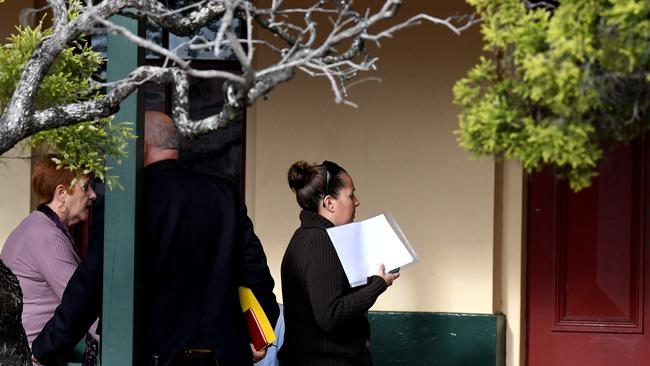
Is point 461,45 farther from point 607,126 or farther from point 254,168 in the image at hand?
point 607,126

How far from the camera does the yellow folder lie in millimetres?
5320

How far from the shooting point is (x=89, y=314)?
5.23 meters

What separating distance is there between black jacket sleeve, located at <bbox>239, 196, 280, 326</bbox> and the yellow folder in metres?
0.03

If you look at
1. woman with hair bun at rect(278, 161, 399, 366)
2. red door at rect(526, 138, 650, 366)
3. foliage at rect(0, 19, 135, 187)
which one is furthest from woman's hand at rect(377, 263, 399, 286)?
red door at rect(526, 138, 650, 366)

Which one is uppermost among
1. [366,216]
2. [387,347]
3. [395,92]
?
[395,92]

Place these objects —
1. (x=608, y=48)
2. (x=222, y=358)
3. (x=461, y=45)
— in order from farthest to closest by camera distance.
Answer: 1. (x=461, y=45)
2. (x=222, y=358)
3. (x=608, y=48)

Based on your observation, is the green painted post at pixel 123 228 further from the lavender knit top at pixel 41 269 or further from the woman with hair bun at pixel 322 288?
the woman with hair bun at pixel 322 288

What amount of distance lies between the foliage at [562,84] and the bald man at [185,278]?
209 cm

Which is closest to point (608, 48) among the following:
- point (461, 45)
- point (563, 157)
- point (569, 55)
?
point (569, 55)

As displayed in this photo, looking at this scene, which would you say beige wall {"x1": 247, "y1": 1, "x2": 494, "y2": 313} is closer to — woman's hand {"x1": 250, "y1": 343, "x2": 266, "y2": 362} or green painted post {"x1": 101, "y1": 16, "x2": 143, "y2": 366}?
woman's hand {"x1": 250, "y1": 343, "x2": 266, "y2": 362}

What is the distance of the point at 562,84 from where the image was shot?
121 inches

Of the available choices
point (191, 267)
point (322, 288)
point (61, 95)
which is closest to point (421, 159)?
point (322, 288)

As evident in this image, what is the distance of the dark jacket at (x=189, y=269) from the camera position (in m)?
5.20

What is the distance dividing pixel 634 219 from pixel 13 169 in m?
3.53
